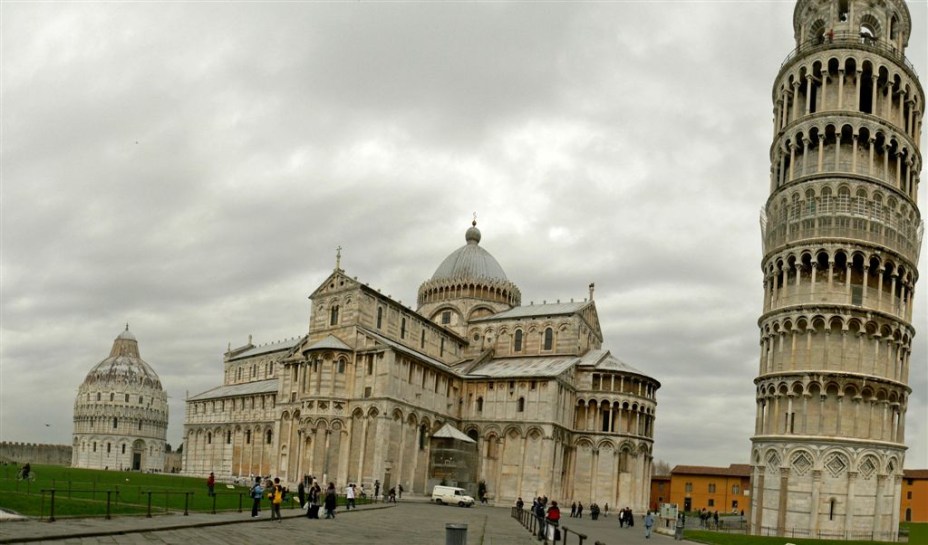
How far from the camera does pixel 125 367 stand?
15962cm

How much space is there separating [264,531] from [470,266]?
56.8 meters

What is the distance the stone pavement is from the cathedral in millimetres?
21198

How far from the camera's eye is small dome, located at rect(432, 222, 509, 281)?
8194 centimetres

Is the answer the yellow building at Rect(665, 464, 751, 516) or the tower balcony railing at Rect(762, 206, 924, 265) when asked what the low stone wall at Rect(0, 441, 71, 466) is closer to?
the yellow building at Rect(665, 464, 751, 516)

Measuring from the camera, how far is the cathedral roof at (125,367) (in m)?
157

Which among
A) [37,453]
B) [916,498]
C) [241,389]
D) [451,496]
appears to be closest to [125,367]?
[37,453]

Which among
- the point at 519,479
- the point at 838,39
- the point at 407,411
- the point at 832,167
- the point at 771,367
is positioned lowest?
the point at 519,479

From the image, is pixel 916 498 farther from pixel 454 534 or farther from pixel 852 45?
pixel 454 534

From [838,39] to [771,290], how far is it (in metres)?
15.8

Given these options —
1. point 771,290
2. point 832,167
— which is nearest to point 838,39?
point 832,167

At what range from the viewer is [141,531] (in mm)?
23750

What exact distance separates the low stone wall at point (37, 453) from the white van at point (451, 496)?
110039 millimetres

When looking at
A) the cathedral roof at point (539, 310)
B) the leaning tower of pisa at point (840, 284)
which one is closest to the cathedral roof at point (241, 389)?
the cathedral roof at point (539, 310)

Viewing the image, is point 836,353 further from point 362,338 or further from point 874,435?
point 362,338
